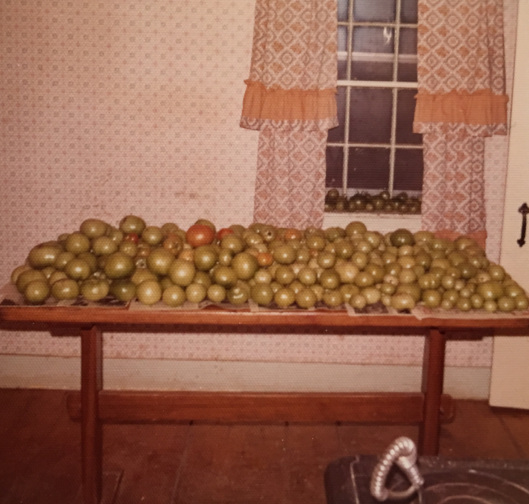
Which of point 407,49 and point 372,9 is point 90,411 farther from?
point 407,49

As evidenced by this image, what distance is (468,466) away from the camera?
1410 millimetres

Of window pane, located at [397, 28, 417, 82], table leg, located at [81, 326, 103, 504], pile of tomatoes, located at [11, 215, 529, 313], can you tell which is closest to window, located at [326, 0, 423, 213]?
window pane, located at [397, 28, 417, 82]

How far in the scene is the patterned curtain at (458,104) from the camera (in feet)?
12.2

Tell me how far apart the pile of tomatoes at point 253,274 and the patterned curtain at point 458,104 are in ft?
3.03

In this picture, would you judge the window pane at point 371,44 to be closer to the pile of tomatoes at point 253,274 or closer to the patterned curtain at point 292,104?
the patterned curtain at point 292,104

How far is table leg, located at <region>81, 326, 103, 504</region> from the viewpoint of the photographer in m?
2.80

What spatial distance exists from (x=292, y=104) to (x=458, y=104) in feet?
3.75

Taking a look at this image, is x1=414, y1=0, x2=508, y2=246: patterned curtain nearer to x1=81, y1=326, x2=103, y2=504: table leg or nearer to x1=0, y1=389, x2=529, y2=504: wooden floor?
x1=0, y1=389, x2=529, y2=504: wooden floor

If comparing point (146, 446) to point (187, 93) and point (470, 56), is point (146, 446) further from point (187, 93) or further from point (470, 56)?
point (470, 56)

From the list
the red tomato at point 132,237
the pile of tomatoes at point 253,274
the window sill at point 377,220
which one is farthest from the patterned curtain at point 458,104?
the red tomato at point 132,237

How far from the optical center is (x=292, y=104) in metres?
3.82

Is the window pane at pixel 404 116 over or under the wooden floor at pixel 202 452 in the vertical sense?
over

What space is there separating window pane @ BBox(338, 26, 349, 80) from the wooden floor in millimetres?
2597

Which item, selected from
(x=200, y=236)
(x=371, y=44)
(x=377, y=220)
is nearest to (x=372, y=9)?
(x=371, y=44)
